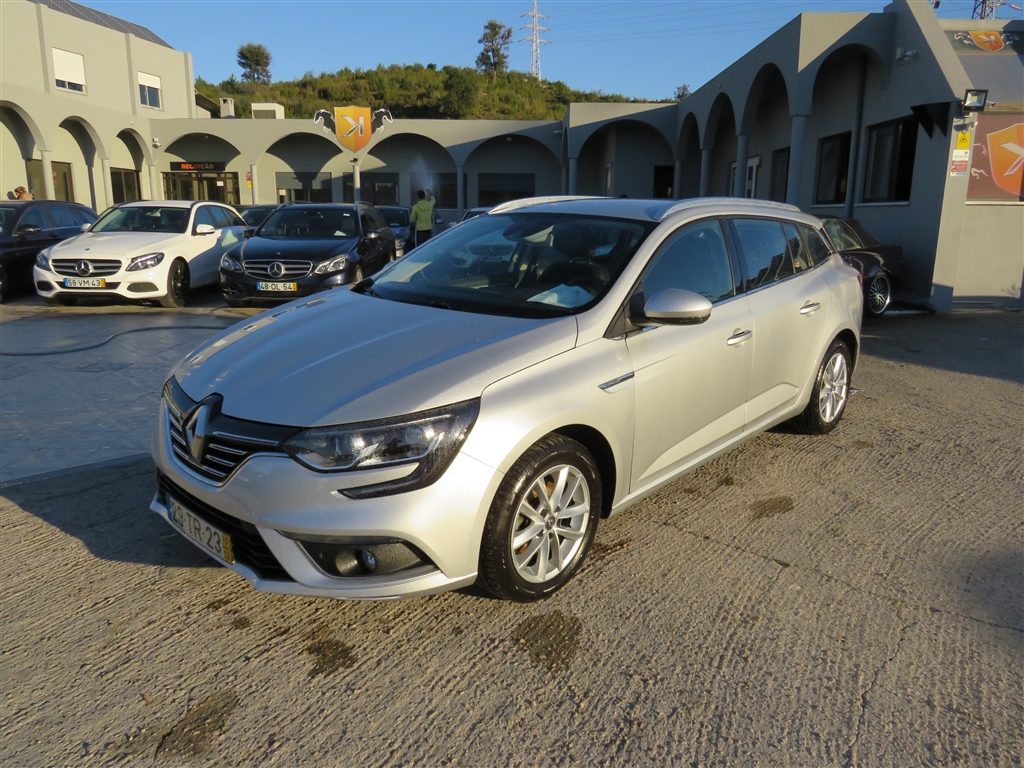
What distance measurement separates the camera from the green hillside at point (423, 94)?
4706 centimetres

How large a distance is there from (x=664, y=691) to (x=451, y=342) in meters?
1.51

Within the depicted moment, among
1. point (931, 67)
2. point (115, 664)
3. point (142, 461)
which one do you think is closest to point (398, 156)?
point (931, 67)

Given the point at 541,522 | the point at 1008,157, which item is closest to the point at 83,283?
the point at 541,522

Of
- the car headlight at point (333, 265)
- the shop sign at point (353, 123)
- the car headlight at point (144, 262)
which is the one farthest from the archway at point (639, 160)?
the car headlight at point (144, 262)

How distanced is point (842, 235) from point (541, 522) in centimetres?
939

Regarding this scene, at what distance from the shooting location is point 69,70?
3000cm

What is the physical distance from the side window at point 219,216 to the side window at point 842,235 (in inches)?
375

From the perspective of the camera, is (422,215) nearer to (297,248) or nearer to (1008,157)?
(297,248)

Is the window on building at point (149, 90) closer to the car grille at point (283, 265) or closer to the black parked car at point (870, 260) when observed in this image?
the car grille at point (283, 265)

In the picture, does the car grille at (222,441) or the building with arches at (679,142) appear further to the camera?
the building with arches at (679,142)

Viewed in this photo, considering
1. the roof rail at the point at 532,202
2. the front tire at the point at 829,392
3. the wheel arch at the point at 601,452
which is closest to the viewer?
the wheel arch at the point at 601,452

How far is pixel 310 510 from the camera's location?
2.53m

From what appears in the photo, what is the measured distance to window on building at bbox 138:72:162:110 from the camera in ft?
111

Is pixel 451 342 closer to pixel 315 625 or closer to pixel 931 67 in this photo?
pixel 315 625
